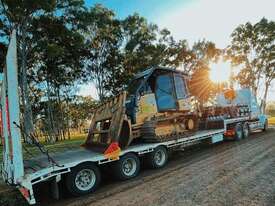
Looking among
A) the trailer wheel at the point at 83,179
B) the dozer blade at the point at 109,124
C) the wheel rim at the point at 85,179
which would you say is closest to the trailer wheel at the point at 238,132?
the dozer blade at the point at 109,124

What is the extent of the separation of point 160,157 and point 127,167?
152 cm

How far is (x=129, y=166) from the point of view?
24.4 feet

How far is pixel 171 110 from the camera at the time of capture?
32.0 feet

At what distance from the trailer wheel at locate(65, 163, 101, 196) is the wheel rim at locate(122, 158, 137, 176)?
0.99m

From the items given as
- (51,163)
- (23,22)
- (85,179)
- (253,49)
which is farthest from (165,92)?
(253,49)

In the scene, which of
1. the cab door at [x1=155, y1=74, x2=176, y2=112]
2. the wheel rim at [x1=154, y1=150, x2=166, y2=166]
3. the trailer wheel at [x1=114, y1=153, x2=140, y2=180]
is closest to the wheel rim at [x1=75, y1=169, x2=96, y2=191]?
the trailer wheel at [x1=114, y1=153, x2=140, y2=180]

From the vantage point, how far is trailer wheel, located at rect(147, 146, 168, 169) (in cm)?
809

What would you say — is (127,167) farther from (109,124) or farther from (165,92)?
(165,92)

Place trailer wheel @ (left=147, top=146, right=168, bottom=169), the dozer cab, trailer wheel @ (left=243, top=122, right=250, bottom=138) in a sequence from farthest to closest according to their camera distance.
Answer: trailer wheel @ (left=243, top=122, right=250, bottom=138), the dozer cab, trailer wheel @ (left=147, top=146, right=168, bottom=169)

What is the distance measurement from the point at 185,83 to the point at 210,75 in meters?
25.1

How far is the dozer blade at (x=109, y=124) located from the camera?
7.57 metres

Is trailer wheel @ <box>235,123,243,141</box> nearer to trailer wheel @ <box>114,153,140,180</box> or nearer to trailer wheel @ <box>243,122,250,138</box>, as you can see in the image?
trailer wheel @ <box>243,122,250,138</box>

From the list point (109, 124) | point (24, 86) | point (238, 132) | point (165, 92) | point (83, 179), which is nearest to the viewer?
point (83, 179)

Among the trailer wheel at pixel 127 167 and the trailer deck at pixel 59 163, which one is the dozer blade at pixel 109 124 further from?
the trailer deck at pixel 59 163
